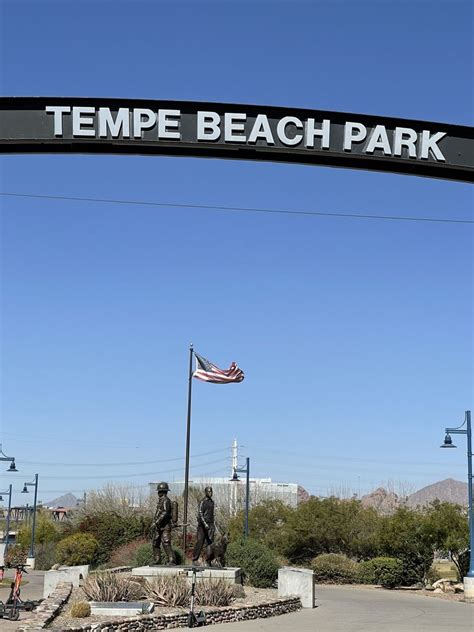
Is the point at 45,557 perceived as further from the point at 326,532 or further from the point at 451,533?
the point at 451,533

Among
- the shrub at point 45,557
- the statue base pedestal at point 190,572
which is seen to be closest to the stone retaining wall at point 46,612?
the statue base pedestal at point 190,572

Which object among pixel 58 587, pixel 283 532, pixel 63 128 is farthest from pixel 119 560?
pixel 63 128

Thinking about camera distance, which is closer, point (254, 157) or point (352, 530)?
point (254, 157)

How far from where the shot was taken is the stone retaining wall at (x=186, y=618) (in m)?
15.5

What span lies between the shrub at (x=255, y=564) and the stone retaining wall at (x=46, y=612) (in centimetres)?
675

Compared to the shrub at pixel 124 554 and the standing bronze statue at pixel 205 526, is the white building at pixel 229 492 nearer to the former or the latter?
the shrub at pixel 124 554

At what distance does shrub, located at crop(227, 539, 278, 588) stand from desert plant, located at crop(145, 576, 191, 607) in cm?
717

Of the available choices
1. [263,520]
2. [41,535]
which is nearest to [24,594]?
[263,520]

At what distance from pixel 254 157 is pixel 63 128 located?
3.94 feet

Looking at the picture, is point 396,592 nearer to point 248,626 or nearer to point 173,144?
point 248,626

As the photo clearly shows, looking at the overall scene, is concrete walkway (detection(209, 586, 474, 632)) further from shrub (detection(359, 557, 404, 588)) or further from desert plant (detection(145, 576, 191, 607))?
shrub (detection(359, 557, 404, 588))

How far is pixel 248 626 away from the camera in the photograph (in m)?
18.2

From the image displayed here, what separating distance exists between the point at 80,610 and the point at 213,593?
388cm

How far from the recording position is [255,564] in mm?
27062
